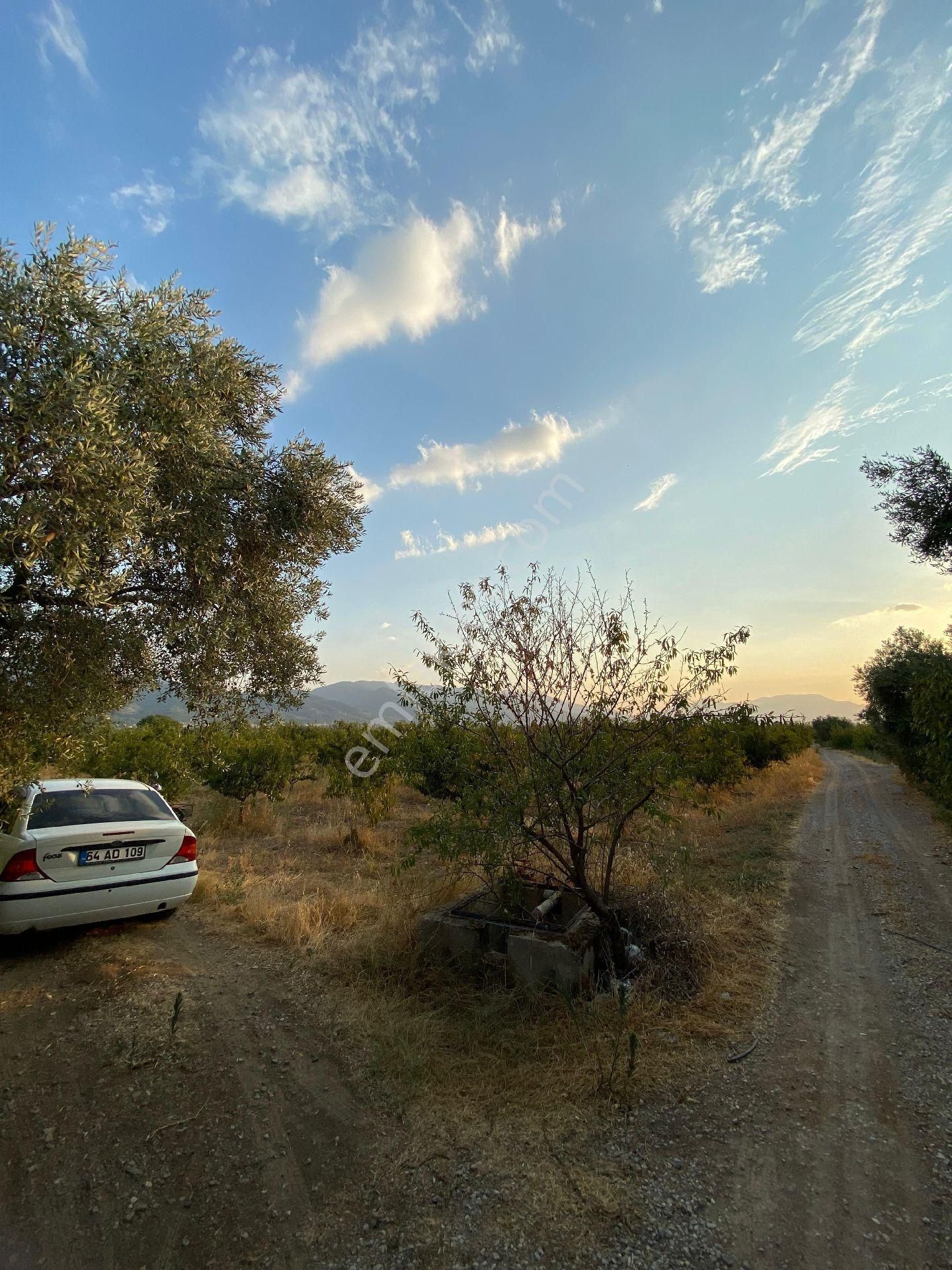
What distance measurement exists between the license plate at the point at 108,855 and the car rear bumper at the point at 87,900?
0.62ft

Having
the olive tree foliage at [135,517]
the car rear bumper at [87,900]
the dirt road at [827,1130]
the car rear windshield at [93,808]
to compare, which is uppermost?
the olive tree foliage at [135,517]

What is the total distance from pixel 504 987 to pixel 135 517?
4.53m

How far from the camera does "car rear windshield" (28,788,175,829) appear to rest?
5.29 m

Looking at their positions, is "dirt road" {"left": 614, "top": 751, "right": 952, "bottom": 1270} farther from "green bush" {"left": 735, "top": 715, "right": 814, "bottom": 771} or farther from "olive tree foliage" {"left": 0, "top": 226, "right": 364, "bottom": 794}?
"green bush" {"left": 735, "top": 715, "right": 814, "bottom": 771}

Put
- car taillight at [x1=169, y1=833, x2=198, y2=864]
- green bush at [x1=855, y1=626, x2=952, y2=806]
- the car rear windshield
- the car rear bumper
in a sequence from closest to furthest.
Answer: the car rear bumper
the car rear windshield
car taillight at [x1=169, y1=833, x2=198, y2=864]
green bush at [x1=855, y1=626, x2=952, y2=806]

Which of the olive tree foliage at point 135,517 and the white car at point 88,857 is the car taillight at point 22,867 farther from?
the olive tree foliage at point 135,517

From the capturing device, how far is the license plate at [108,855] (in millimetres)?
5160

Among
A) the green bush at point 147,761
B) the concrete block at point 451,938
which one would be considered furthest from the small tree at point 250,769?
the concrete block at point 451,938

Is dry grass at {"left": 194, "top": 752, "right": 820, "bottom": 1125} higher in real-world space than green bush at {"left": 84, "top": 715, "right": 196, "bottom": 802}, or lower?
lower

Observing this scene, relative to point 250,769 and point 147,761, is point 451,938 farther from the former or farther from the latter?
point 250,769

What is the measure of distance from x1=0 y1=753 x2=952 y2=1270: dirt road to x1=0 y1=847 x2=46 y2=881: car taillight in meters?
0.88

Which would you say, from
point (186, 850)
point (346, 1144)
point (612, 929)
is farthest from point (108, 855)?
point (612, 929)

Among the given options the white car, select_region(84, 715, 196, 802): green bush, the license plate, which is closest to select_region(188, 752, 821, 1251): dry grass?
the white car

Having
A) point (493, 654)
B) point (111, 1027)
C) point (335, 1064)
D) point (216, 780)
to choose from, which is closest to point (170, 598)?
point (493, 654)
